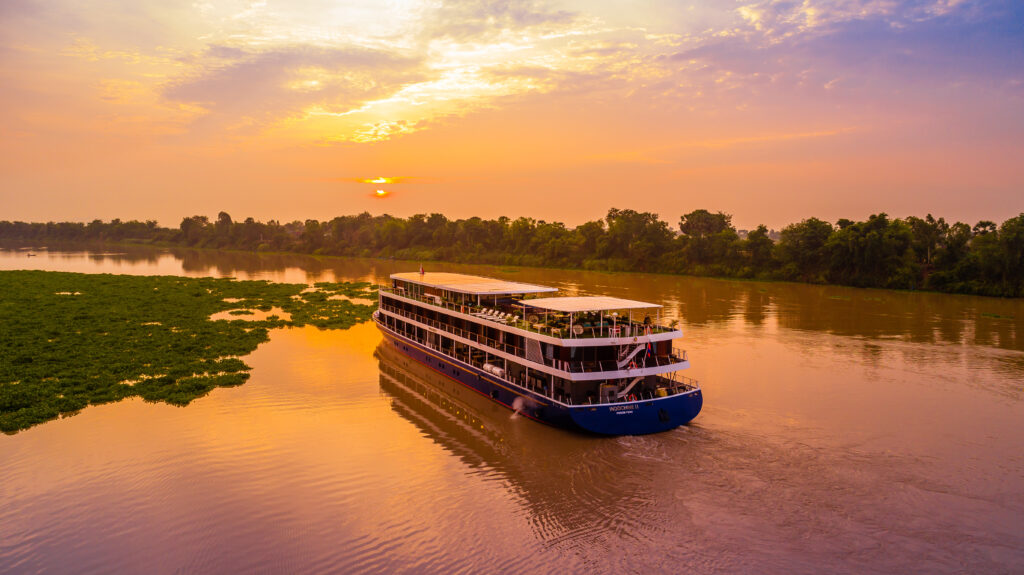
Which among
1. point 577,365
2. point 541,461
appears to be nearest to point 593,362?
point 577,365

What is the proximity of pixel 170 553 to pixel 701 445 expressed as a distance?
18.9 metres

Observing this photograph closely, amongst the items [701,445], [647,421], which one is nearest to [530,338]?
[647,421]

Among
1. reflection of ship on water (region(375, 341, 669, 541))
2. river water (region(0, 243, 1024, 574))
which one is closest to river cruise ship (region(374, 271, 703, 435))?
reflection of ship on water (region(375, 341, 669, 541))

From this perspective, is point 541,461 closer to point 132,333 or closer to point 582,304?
point 582,304

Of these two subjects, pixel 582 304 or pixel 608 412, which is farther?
pixel 582 304

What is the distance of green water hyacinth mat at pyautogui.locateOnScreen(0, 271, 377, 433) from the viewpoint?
28.5 metres

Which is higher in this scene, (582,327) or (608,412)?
(582,327)

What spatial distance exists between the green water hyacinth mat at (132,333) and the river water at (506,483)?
7.65 ft

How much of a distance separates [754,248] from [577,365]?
9264 centimetres

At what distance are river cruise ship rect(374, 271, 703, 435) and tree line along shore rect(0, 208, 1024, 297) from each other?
78982mm

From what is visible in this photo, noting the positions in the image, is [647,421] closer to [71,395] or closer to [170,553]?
[170,553]

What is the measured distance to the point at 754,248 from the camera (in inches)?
4122

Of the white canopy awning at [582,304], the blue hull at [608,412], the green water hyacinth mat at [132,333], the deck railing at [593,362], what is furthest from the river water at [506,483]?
the white canopy awning at [582,304]

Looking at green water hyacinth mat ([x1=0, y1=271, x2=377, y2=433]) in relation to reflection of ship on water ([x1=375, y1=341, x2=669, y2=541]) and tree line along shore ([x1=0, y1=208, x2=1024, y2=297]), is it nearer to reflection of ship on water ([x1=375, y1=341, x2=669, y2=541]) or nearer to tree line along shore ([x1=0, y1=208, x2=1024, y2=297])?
reflection of ship on water ([x1=375, y1=341, x2=669, y2=541])
